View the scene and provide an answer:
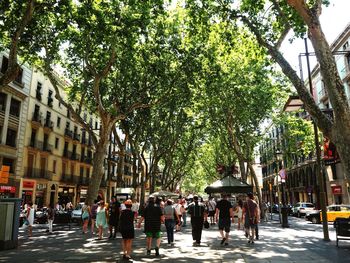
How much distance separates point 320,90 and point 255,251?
3499 cm

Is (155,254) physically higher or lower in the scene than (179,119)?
lower

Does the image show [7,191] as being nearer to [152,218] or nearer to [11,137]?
[11,137]

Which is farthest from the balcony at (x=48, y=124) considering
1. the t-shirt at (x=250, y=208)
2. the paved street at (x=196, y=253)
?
the t-shirt at (x=250, y=208)

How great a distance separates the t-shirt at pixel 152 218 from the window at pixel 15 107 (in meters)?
23.7

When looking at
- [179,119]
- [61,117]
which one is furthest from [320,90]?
[61,117]

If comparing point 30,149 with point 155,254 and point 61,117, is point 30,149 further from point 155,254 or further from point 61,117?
point 155,254

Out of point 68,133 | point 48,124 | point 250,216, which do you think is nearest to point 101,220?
point 250,216

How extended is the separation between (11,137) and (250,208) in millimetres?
24334

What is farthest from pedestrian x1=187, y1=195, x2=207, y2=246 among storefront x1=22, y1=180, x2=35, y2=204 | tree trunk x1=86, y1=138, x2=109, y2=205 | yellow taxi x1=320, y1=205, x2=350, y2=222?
storefront x1=22, y1=180, x2=35, y2=204

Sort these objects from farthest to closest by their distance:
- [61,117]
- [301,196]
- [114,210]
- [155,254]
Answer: [301,196] → [61,117] → [114,210] → [155,254]

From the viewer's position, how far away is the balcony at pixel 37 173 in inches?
1240

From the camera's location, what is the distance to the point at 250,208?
12344mm

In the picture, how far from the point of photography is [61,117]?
39.3m

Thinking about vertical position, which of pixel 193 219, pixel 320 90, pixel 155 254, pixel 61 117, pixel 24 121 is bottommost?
pixel 155 254
